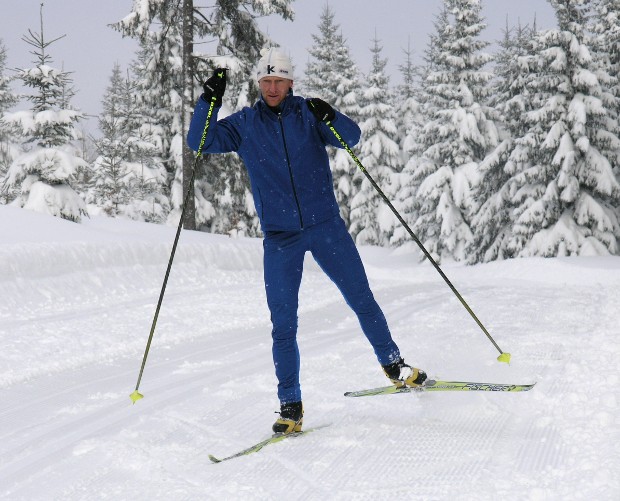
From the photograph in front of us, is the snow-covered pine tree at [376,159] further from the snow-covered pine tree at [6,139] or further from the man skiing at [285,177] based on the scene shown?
the man skiing at [285,177]

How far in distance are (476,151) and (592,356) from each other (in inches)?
912

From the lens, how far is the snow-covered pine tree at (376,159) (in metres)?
33.3

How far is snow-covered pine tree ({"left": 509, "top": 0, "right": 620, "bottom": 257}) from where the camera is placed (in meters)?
19.2

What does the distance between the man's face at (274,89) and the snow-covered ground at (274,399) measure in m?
2.29

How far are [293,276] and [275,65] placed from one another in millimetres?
1453

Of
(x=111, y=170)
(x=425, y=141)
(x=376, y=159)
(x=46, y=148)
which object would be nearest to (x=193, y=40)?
(x=46, y=148)

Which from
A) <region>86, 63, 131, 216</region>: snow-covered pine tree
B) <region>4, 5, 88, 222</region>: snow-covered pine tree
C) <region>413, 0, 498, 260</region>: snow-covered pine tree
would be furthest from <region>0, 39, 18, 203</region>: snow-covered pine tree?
<region>413, 0, 498, 260</region>: snow-covered pine tree

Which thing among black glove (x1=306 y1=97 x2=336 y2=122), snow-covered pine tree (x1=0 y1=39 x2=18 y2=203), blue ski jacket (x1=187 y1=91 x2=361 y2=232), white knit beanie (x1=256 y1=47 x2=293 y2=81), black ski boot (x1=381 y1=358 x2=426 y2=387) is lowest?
black ski boot (x1=381 y1=358 x2=426 y2=387)

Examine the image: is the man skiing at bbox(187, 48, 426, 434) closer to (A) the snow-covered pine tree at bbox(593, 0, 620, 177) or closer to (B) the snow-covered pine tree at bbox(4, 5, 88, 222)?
(B) the snow-covered pine tree at bbox(4, 5, 88, 222)

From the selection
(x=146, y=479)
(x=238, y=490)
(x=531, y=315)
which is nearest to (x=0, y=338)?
(x=146, y=479)

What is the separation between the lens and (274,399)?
493 cm

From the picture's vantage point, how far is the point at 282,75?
13.5 feet

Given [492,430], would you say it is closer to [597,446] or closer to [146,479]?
[597,446]

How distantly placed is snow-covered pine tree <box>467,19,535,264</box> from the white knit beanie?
17939 mm
